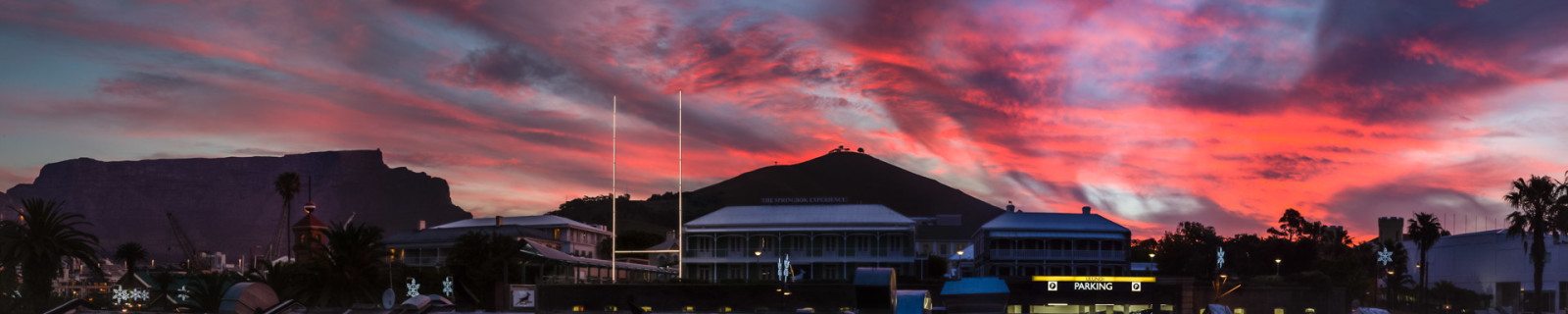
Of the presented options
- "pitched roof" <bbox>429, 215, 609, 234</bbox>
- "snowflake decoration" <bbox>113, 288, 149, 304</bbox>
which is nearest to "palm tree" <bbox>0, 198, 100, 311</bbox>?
"snowflake decoration" <bbox>113, 288, 149, 304</bbox>

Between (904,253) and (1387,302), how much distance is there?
6483 centimetres

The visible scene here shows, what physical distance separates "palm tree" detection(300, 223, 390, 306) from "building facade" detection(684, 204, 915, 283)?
43.9m

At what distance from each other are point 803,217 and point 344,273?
54.9m

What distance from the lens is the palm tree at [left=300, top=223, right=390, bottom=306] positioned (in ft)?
266

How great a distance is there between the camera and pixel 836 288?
103938 millimetres

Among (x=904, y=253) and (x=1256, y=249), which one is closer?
(x=904, y=253)

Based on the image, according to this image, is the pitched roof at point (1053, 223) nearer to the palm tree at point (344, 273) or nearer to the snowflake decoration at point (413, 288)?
the snowflake decoration at point (413, 288)

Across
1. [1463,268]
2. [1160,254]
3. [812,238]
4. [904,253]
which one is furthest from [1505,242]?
[812,238]

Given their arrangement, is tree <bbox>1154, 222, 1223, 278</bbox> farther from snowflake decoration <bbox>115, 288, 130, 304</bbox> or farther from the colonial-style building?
snowflake decoration <bbox>115, 288, 130, 304</bbox>

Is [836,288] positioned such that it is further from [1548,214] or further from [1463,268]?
[1463,268]

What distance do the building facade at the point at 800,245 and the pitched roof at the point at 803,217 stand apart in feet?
0.32

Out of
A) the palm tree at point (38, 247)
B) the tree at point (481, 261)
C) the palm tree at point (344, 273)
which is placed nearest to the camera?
the palm tree at point (38, 247)

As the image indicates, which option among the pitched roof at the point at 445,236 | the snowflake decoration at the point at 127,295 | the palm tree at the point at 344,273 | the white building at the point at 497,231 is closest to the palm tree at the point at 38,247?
the palm tree at the point at 344,273

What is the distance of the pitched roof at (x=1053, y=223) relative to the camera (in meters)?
124
